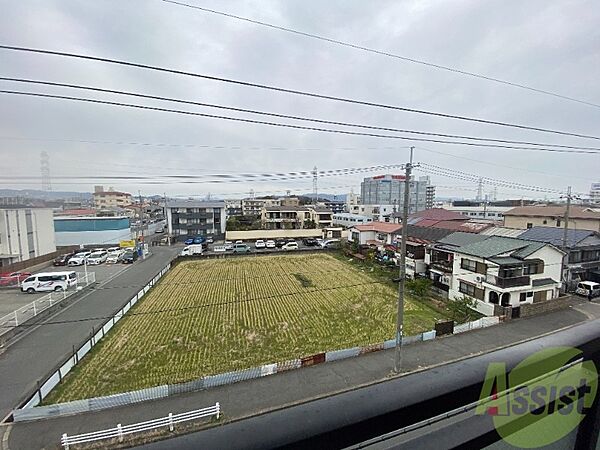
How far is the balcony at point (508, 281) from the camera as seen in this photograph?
10508 millimetres

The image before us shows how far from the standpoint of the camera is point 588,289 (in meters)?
12.7

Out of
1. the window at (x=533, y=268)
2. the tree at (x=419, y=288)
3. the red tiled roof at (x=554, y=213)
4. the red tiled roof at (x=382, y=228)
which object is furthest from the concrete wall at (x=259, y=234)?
the window at (x=533, y=268)

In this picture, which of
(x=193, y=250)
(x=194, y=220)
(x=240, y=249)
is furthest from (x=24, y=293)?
(x=194, y=220)

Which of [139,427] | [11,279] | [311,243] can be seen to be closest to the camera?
[139,427]

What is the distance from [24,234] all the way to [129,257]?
16.8 ft

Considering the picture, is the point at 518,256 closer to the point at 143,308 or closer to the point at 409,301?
the point at 409,301

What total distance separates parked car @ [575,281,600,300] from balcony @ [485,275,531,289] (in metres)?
3.99

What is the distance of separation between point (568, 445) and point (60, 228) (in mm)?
29087

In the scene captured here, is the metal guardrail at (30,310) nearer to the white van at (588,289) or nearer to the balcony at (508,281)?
the balcony at (508,281)

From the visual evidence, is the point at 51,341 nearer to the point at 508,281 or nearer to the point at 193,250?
the point at 193,250

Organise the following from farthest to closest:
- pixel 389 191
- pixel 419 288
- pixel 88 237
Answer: pixel 389 191 → pixel 88 237 → pixel 419 288

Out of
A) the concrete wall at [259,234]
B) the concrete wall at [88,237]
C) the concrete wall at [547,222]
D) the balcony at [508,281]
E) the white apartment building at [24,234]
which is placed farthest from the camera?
the concrete wall at [259,234]

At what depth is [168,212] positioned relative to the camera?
27.4 m

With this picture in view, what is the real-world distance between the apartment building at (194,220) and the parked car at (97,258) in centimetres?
789
